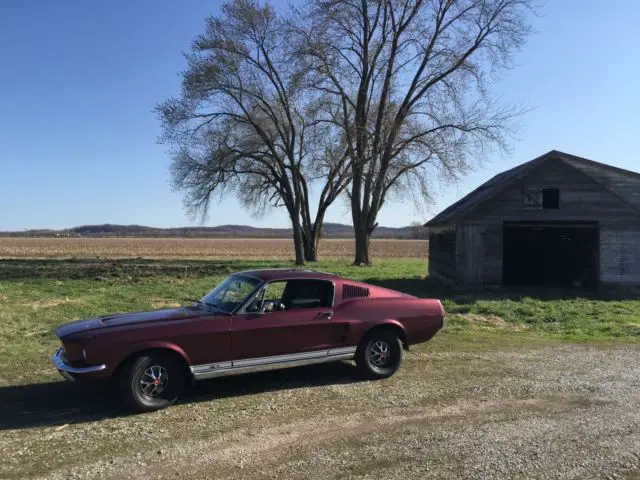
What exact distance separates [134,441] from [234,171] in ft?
107

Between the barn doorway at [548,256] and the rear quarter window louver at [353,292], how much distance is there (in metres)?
15.6

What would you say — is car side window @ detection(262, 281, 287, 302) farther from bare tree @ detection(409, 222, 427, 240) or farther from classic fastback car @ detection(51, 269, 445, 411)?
bare tree @ detection(409, 222, 427, 240)

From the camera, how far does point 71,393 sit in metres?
6.56

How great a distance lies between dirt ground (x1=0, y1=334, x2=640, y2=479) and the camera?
4441 mm

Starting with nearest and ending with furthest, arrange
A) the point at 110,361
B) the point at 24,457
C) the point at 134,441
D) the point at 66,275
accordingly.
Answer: the point at 24,457, the point at 134,441, the point at 110,361, the point at 66,275

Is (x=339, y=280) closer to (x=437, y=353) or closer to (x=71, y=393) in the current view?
(x=437, y=353)

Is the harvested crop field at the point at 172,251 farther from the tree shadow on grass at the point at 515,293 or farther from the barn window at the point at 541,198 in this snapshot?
the barn window at the point at 541,198

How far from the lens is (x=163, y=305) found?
14.3 meters

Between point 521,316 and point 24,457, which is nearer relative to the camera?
point 24,457

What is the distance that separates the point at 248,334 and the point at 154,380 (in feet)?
3.77

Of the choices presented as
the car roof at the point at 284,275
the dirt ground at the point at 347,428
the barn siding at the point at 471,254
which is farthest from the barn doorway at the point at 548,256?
the car roof at the point at 284,275

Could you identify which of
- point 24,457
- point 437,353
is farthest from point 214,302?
point 437,353

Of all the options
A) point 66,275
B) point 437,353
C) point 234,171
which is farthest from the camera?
point 234,171

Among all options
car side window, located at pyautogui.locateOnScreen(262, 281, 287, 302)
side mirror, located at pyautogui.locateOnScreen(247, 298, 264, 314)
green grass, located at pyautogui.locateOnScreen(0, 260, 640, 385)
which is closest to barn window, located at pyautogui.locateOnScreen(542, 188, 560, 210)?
green grass, located at pyautogui.locateOnScreen(0, 260, 640, 385)
